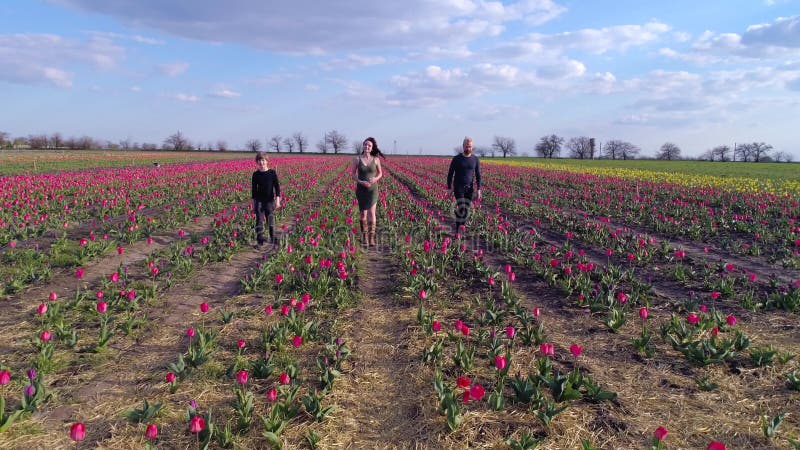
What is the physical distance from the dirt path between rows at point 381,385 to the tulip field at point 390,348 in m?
0.02

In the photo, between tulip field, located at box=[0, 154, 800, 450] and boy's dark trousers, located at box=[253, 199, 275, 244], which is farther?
boy's dark trousers, located at box=[253, 199, 275, 244]

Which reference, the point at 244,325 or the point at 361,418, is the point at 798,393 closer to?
the point at 361,418

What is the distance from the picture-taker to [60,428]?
3.26 metres

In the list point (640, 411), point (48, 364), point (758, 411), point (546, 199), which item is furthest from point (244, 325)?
point (546, 199)

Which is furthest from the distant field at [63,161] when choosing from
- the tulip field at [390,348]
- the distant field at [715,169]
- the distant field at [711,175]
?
the distant field at [715,169]

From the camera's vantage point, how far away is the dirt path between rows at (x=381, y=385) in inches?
131

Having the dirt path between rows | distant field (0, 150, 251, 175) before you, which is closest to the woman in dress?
the dirt path between rows

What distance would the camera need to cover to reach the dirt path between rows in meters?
3.32

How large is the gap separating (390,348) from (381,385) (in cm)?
Answer: 79

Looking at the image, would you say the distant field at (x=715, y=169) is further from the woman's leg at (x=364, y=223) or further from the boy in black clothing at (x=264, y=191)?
the boy in black clothing at (x=264, y=191)

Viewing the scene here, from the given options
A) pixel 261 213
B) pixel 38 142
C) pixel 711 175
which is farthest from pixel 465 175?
pixel 38 142

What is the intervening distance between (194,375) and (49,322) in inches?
101

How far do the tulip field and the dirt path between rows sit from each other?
0.02 meters

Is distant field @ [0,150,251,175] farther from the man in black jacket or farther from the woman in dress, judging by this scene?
the man in black jacket
